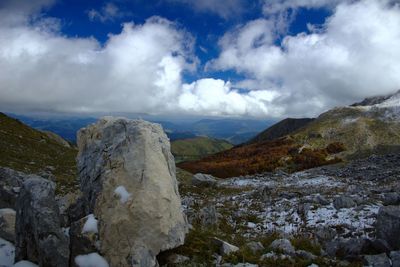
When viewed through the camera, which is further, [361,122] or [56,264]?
[361,122]

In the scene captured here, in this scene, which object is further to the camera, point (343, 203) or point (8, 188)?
point (343, 203)

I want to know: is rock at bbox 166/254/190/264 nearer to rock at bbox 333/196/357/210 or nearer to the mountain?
→ rock at bbox 333/196/357/210

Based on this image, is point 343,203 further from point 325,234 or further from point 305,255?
point 305,255

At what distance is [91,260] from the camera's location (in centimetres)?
1184

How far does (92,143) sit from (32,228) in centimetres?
475

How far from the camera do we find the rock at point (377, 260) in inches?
475

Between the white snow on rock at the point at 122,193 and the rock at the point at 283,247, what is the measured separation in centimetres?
616

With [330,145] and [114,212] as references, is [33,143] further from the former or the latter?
[330,145]

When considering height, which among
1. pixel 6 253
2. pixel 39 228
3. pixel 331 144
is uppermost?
pixel 39 228

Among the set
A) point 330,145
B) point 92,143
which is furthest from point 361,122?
point 92,143

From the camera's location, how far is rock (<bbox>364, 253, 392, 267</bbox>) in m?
12.1

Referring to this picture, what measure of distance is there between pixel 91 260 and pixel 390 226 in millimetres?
11634

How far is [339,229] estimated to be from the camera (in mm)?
17828

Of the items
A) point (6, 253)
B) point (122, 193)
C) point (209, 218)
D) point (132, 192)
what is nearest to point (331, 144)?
point (209, 218)
